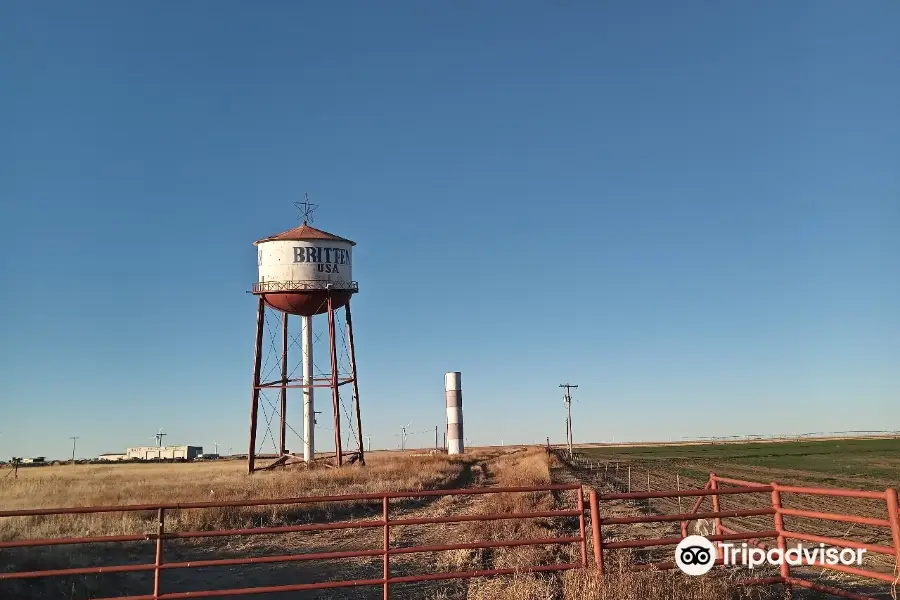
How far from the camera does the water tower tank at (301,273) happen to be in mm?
37844

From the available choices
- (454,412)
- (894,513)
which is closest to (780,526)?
(894,513)

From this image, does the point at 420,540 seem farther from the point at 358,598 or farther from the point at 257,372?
the point at 257,372

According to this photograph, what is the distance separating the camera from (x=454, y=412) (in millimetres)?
69125

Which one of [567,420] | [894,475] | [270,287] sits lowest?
[894,475]

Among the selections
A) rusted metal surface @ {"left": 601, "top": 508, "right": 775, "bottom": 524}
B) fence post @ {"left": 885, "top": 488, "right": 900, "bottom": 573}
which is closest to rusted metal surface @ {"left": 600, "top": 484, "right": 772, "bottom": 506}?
rusted metal surface @ {"left": 601, "top": 508, "right": 775, "bottom": 524}

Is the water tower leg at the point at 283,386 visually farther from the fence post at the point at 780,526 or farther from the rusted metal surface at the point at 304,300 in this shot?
the fence post at the point at 780,526

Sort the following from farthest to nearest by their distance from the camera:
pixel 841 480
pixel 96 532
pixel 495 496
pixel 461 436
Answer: pixel 461 436 < pixel 841 480 < pixel 495 496 < pixel 96 532

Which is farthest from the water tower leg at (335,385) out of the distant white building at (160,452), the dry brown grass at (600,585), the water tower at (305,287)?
the distant white building at (160,452)

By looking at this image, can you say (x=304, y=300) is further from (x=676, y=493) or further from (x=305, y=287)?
(x=676, y=493)

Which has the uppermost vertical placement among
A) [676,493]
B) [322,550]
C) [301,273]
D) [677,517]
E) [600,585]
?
[301,273]

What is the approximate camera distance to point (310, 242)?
38344 millimetres

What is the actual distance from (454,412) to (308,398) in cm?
2917

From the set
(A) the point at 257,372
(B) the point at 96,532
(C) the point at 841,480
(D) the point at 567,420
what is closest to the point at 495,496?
(B) the point at 96,532

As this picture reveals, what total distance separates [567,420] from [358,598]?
66.9 m
